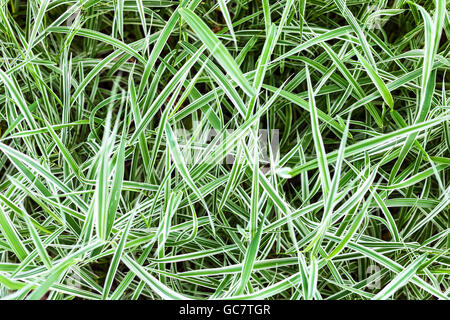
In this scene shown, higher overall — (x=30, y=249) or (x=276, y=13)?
(x=276, y=13)

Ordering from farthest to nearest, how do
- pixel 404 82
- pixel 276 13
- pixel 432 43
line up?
pixel 276 13 < pixel 404 82 < pixel 432 43

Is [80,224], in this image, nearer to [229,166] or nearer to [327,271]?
[229,166]

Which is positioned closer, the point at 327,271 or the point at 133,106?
the point at 133,106

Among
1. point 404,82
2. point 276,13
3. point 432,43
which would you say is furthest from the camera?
point 276,13
